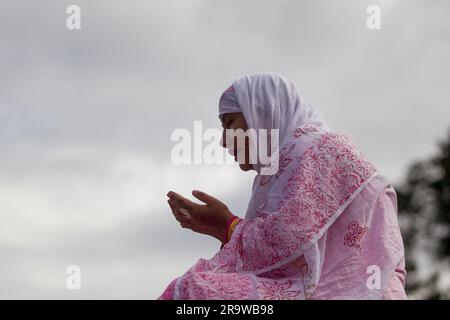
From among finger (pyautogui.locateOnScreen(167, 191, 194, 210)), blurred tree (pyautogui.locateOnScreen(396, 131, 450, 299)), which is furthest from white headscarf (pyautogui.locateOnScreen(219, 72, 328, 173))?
blurred tree (pyautogui.locateOnScreen(396, 131, 450, 299))

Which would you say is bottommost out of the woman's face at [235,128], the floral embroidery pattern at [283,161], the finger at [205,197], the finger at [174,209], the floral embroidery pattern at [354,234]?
the floral embroidery pattern at [354,234]

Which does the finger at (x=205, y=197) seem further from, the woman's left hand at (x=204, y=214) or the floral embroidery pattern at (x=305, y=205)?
the floral embroidery pattern at (x=305, y=205)

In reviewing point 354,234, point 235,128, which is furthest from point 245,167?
point 354,234

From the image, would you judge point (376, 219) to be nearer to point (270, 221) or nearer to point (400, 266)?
point (400, 266)

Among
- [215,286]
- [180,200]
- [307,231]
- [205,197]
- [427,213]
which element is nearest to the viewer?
[215,286]

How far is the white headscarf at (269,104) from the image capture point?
12.8 feet

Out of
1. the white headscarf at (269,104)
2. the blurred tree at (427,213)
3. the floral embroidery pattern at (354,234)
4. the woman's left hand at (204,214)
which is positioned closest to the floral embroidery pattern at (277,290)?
the floral embroidery pattern at (354,234)

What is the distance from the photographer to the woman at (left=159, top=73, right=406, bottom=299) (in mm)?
3465

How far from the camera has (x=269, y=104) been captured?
3.91 metres

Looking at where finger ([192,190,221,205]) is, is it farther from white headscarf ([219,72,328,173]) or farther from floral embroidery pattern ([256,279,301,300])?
floral embroidery pattern ([256,279,301,300])

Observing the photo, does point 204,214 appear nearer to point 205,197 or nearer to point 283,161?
point 205,197

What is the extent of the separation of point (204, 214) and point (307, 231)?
2.00 ft

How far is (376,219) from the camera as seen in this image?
365 centimetres
